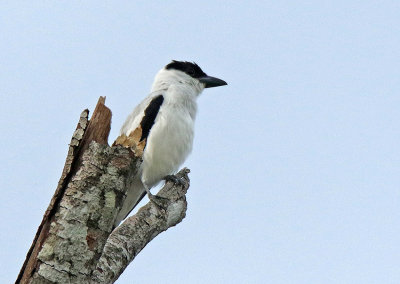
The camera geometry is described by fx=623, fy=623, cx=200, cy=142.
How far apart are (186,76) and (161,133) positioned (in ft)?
6.53

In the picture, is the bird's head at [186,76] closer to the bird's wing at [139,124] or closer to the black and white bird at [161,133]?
the black and white bird at [161,133]

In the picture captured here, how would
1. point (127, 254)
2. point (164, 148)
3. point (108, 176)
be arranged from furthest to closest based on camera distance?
point (164, 148)
point (127, 254)
point (108, 176)

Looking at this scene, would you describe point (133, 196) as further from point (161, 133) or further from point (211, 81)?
point (211, 81)

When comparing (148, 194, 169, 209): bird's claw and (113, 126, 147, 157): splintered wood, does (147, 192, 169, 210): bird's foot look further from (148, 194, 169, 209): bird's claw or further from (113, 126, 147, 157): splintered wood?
(113, 126, 147, 157): splintered wood

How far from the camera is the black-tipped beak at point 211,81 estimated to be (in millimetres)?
9979

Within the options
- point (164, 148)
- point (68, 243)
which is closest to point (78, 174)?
point (68, 243)

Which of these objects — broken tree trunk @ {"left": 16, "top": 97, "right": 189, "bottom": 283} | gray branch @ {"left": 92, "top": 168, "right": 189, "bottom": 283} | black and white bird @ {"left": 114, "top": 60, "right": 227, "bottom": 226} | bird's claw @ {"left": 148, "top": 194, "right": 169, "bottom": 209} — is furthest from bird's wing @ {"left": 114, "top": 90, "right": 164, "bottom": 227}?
broken tree trunk @ {"left": 16, "top": 97, "right": 189, "bottom": 283}

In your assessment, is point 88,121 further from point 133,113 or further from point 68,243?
point 133,113

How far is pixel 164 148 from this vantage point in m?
8.23

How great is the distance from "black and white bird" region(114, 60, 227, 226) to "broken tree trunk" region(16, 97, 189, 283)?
382 cm

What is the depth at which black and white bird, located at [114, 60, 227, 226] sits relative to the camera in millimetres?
8188

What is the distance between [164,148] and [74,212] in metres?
4.43

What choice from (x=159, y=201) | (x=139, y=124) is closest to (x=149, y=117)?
(x=139, y=124)

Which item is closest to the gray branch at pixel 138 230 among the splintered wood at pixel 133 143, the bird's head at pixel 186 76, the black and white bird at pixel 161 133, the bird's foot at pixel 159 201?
the bird's foot at pixel 159 201
